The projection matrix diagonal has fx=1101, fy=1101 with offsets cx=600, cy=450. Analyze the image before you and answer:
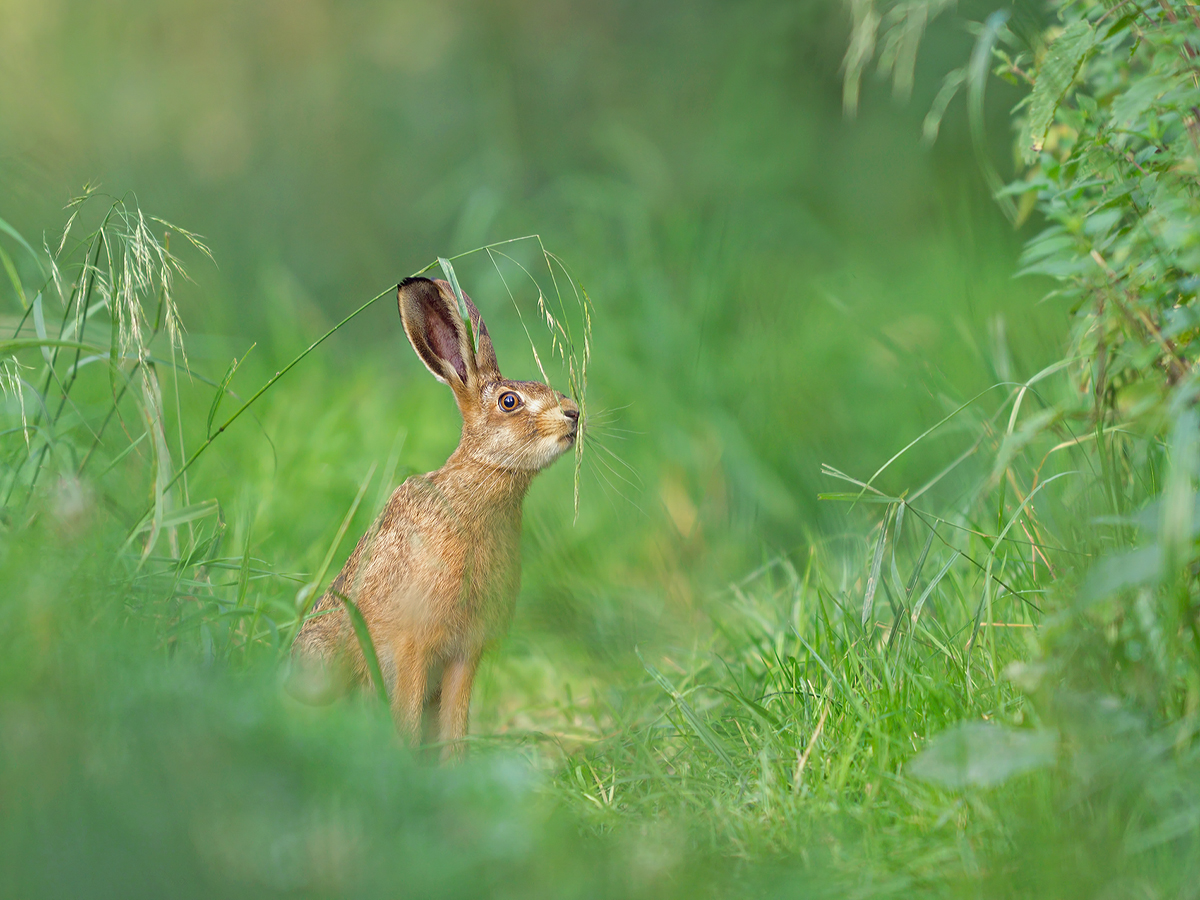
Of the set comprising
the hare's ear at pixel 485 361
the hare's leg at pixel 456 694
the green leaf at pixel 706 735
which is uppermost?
the hare's ear at pixel 485 361

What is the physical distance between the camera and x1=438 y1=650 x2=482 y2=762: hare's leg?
10.3 feet

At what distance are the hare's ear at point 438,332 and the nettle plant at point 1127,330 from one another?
1498 millimetres

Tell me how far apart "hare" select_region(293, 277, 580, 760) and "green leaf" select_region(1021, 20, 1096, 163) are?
1.47 m

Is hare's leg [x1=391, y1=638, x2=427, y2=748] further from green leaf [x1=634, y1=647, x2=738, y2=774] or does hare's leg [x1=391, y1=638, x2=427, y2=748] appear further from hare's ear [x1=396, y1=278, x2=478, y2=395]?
hare's ear [x1=396, y1=278, x2=478, y2=395]

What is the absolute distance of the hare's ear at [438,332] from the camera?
10.8ft

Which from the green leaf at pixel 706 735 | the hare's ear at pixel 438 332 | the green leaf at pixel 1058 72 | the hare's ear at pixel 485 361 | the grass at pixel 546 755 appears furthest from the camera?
the hare's ear at pixel 485 361

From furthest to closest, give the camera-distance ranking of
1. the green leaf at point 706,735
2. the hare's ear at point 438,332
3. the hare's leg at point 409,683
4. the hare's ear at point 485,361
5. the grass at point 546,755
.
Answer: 1. the hare's ear at point 485,361
2. the hare's ear at point 438,332
3. the hare's leg at point 409,683
4. the green leaf at point 706,735
5. the grass at point 546,755

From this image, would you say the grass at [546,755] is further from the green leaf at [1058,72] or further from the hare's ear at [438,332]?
the hare's ear at [438,332]

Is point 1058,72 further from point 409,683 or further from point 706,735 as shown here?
point 409,683

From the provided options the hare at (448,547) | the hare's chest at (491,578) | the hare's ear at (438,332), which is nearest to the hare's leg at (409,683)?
the hare at (448,547)

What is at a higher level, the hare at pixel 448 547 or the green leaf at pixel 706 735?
the hare at pixel 448 547

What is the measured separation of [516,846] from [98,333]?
223 centimetres

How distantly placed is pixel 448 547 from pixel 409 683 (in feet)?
1.31

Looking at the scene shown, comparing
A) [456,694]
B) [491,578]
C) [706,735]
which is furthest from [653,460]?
[706,735]
